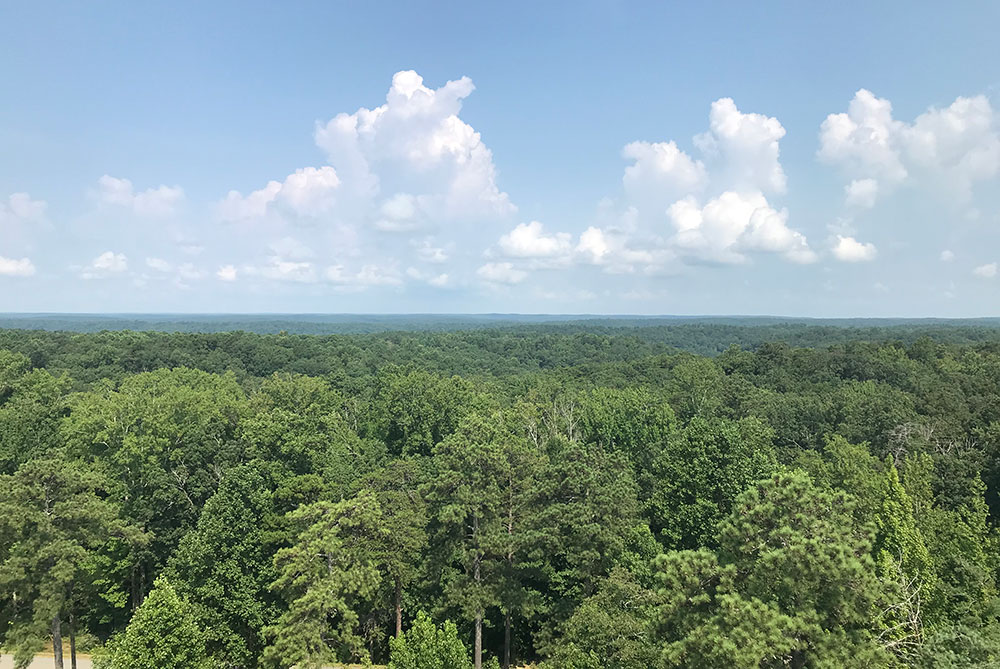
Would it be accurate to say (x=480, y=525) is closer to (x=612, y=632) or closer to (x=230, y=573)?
(x=612, y=632)

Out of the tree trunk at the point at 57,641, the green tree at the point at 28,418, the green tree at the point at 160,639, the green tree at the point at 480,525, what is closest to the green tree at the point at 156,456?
the green tree at the point at 28,418

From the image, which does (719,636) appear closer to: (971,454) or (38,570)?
(38,570)

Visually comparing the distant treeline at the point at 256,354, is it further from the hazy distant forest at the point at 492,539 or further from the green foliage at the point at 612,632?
the green foliage at the point at 612,632

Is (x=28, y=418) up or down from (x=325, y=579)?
up

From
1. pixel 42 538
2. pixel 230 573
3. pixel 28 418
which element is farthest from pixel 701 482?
pixel 28 418

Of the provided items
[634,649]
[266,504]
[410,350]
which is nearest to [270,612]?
[266,504]

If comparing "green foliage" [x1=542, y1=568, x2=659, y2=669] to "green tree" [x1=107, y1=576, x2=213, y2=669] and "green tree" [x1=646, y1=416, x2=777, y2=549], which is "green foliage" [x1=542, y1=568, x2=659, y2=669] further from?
"green tree" [x1=107, y1=576, x2=213, y2=669]

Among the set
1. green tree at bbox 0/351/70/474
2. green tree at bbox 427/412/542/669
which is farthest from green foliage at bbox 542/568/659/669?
green tree at bbox 0/351/70/474
